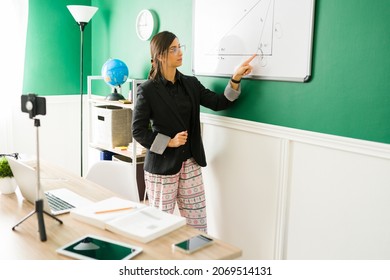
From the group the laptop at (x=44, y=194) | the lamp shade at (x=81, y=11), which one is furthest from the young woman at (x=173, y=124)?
the lamp shade at (x=81, y=11)

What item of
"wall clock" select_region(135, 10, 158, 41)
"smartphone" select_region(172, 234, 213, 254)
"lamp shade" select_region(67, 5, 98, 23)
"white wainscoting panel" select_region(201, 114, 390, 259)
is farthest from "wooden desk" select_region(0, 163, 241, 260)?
"lamp shade" select_region(67, 5, 98, 23)

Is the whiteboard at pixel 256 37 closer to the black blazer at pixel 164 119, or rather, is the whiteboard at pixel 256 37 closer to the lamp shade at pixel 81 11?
the black blazer at pixel 164 119

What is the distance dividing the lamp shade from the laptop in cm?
219

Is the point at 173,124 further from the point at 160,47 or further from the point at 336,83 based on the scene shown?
the point at 336,83

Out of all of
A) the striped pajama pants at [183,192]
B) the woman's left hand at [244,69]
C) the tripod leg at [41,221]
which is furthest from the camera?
the striped pajama pants at [183,192]

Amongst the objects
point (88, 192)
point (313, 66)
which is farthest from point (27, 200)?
point (313, 66)

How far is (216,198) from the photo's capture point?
2.87 m

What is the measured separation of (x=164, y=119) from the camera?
2.53 m

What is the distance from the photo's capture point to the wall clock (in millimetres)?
3334

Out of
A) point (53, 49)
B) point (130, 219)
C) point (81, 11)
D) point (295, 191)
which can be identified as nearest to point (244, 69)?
point (295, 191)

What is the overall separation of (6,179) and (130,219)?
723 millimetres

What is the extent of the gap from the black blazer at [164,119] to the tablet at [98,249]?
1.07m

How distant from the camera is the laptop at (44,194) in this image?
5.62ft

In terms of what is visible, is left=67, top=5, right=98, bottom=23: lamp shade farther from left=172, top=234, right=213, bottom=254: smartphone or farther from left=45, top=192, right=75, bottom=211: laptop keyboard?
left=172, top=234, right=213, bottom=254: smartphone
